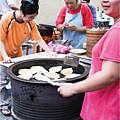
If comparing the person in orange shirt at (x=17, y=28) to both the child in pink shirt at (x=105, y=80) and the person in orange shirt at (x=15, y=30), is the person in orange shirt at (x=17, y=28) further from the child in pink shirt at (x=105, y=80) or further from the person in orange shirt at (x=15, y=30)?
the child in pink shirt at (x=105, y=80)

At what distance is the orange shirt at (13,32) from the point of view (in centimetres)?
216

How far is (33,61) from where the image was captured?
1992 millimetres

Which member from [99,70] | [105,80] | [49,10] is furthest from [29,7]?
[49,10]

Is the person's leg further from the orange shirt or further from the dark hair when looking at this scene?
the dark hair

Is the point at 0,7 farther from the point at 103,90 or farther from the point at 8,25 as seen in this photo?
the point at 103,90

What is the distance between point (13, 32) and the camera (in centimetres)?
226

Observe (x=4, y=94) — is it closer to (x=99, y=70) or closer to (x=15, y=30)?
(x=15, y=30)

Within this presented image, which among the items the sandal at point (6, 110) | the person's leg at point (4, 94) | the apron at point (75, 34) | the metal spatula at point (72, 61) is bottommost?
the sandal at point (6, 110)

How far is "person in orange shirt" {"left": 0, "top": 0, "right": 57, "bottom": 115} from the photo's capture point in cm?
203

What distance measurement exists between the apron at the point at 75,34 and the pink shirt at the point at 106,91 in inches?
61.7

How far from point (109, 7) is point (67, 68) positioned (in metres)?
1.13

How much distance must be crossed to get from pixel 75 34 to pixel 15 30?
0.80 meters

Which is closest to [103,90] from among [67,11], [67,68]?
[67,68]

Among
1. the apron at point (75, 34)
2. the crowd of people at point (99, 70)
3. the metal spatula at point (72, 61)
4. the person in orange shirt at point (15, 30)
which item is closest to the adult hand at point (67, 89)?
the crowd of people at point (99, 70)
